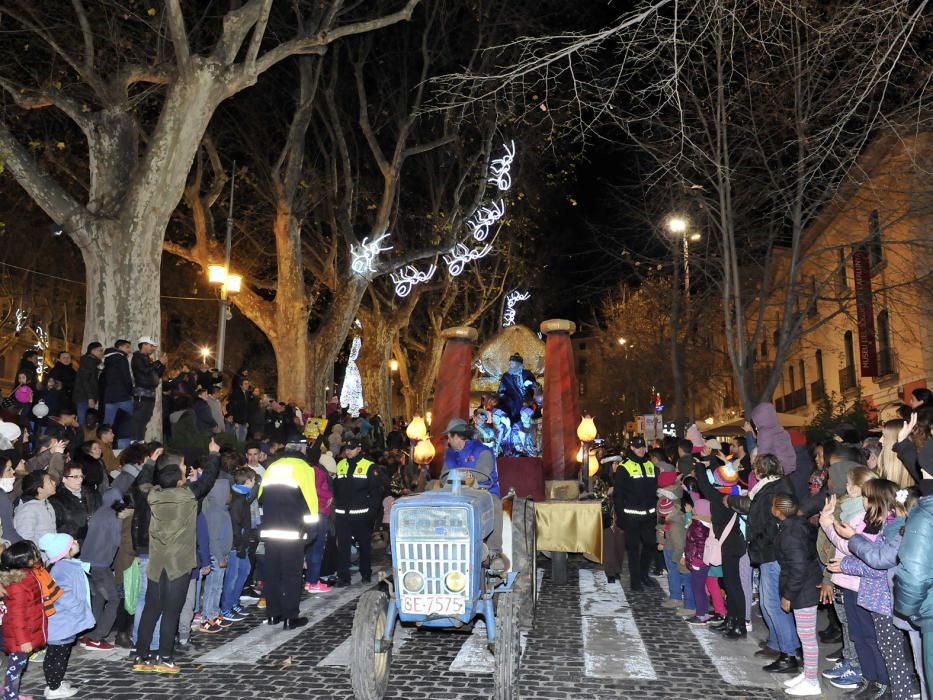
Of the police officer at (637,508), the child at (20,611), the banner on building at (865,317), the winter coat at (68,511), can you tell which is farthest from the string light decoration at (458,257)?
the child at (20,611)

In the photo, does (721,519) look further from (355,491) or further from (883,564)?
(355,491)

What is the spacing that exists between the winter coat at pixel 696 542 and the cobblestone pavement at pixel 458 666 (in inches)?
27.5

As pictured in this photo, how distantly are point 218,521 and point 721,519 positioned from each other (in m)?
5.42

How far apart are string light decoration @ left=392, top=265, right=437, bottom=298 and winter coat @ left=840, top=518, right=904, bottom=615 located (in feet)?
67.3

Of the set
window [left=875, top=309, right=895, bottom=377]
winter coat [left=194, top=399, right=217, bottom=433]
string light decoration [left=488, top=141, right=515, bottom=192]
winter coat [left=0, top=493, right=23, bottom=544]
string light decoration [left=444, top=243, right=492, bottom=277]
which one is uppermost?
string light decoration [left=488, top=141, right=515, bottom=192]

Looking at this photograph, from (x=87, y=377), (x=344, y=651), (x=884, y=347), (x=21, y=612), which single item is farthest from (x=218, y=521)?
(x=884, y=347)

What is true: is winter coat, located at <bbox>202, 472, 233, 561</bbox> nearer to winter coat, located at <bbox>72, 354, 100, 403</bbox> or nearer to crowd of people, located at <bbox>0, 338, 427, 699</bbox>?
crowd of people, located at <bbox>0, 338, 427, 699</bbox>

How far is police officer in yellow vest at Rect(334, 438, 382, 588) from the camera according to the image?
423 inches

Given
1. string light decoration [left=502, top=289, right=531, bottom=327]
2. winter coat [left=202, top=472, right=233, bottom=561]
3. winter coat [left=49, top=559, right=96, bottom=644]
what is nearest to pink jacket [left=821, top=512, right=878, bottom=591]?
winter coat [left=49, top=559, right=96, bottom=644]

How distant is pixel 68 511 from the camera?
7000 millimetres

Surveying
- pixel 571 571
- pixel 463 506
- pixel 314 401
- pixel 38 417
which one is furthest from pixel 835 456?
pixel 314 401

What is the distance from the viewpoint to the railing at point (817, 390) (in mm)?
32562

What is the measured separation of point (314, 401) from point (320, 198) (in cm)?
629

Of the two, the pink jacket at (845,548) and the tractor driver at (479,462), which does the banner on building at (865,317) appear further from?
the tractor driver at (479,462)
